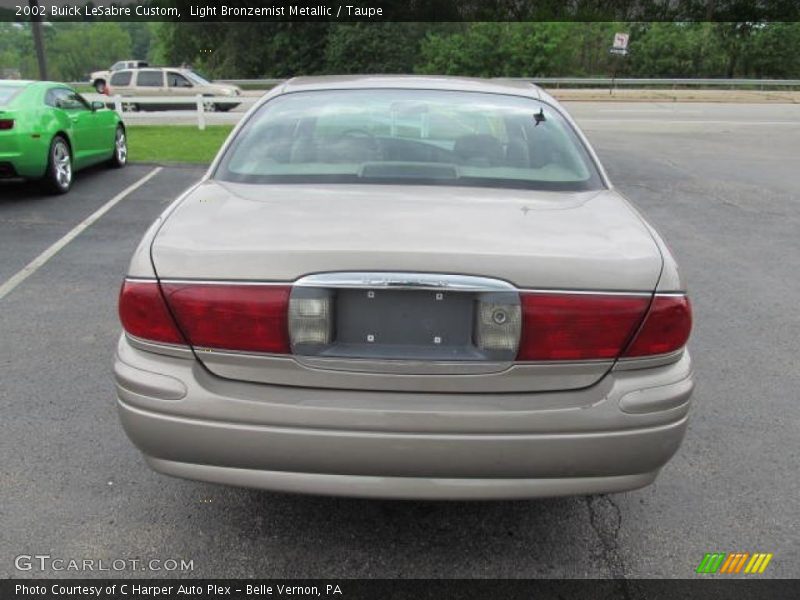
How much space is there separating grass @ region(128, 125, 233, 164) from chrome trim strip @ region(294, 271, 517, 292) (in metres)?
10.4

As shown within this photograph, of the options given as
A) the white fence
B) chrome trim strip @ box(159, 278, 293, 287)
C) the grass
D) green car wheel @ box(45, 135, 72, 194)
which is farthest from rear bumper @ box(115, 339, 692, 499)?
the white fence

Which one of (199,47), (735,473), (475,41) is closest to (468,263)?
(735,473)

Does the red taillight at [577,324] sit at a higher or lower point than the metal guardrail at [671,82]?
higher

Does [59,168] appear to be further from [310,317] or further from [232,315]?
[310,317]

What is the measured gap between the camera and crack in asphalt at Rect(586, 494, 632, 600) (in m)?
2.46

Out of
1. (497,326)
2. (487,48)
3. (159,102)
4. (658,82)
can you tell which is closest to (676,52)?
(658,82)

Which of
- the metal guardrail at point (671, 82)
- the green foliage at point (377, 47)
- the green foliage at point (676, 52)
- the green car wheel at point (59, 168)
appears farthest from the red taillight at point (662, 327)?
the green foliage at point (377, 47)

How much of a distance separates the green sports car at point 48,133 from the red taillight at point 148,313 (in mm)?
6923

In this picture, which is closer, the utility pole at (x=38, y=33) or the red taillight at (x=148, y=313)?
the red taillight at (x=148, y=313)

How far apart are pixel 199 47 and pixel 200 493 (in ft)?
185

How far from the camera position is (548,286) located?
2.05m

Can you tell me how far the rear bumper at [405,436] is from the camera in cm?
207

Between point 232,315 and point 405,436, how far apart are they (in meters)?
0.62

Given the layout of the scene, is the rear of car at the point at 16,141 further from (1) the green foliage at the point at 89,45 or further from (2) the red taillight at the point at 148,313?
(1) the green foliage at the point at 89,45
